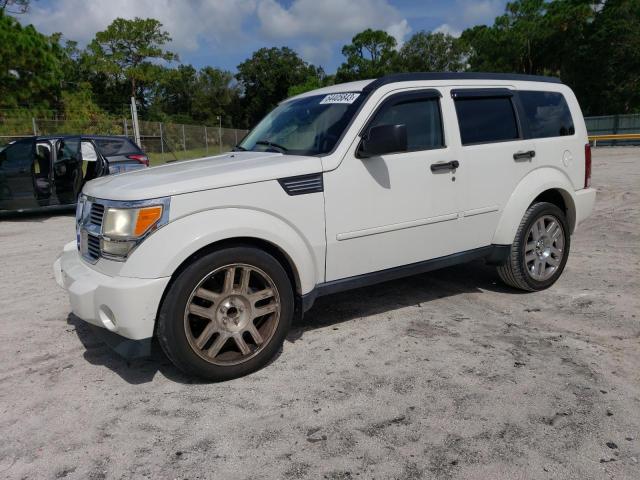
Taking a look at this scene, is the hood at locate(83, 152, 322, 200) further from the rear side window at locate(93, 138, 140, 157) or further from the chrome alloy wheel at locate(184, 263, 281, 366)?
the rear side window at locate(93, 138, 140, 157)

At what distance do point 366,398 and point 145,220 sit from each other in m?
1.66

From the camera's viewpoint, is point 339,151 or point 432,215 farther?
point 432,215

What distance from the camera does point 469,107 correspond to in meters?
4.38

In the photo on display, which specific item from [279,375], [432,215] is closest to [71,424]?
[279,375]

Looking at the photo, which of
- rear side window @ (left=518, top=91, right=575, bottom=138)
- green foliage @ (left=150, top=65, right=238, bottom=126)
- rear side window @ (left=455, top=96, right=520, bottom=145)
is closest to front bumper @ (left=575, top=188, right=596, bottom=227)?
rear side window @ (left=518, top=91, right=575, bottom=138)

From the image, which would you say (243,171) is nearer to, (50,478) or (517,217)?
(50,478)

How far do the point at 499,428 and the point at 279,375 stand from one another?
1.39 metres

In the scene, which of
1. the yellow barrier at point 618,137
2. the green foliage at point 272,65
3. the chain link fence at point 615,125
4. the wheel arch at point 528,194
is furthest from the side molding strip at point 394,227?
the chain link fence at point 615,125

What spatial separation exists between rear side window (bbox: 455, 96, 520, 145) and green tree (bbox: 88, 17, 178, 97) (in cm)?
5238

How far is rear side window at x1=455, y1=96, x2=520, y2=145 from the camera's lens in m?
4.32

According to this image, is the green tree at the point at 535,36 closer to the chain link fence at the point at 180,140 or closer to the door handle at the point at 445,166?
the chain link fence at the point at 180,140

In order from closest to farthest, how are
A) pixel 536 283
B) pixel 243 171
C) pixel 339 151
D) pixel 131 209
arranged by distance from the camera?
pixel 131 209 < pixel 243 171 < pixel 339 151 < pixel 536 283

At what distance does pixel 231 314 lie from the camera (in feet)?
11.1

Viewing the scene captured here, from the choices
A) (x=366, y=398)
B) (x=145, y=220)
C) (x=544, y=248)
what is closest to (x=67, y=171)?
(x=145, y=220)
